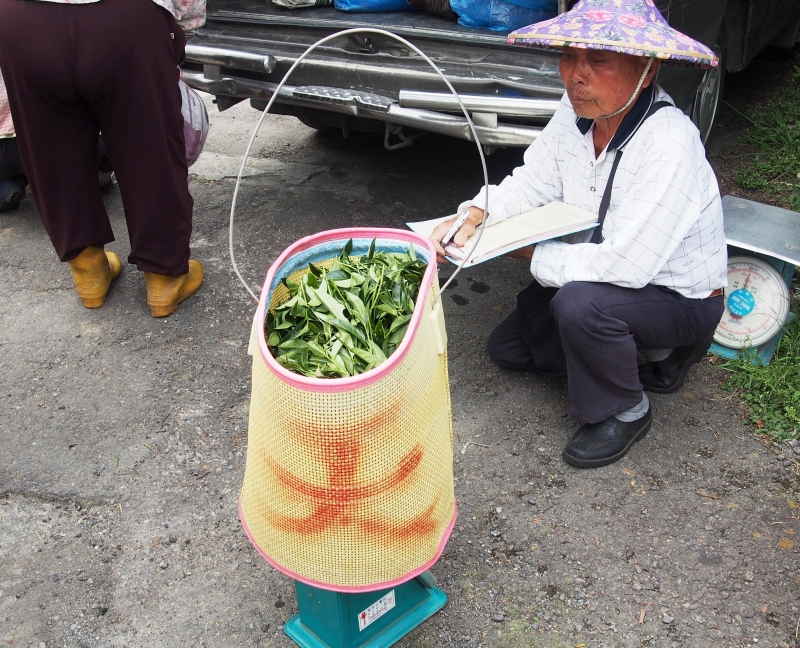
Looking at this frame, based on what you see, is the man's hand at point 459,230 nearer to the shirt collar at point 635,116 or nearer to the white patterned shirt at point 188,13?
the shirt collar at point 635,116

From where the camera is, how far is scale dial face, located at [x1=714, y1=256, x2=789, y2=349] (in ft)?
9.16

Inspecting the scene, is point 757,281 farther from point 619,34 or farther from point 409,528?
point 409,528

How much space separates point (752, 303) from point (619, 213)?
2.98ft

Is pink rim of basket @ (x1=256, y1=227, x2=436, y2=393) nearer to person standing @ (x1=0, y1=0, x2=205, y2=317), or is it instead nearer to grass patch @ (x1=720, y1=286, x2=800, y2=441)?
person standing @ (x1=0, y1=0, x2=205, y2=317)

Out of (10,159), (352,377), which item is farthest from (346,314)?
(10,159)

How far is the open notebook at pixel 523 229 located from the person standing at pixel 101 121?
111 centimetres

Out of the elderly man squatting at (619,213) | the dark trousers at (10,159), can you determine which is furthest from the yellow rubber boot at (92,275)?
the elderly man squatting at (619,213)

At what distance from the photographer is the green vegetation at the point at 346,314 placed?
1637 millimetres

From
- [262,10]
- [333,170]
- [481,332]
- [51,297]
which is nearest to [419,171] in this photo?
[333,170]

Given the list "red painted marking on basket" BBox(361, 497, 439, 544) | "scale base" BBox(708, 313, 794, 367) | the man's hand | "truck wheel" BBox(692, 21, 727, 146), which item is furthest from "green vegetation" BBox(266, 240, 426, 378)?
"truck wheel" BBox(692, 21, 727, 146)

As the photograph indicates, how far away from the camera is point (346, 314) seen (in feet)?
5.74

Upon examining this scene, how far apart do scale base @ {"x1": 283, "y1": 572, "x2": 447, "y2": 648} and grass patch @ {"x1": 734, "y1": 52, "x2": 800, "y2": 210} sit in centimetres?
291

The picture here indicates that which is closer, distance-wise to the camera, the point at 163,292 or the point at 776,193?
the point at 163,292

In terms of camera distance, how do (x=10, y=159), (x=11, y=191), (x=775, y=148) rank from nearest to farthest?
(x=10, y=159)
(x=11, y=191)
(x=775, y=148)
